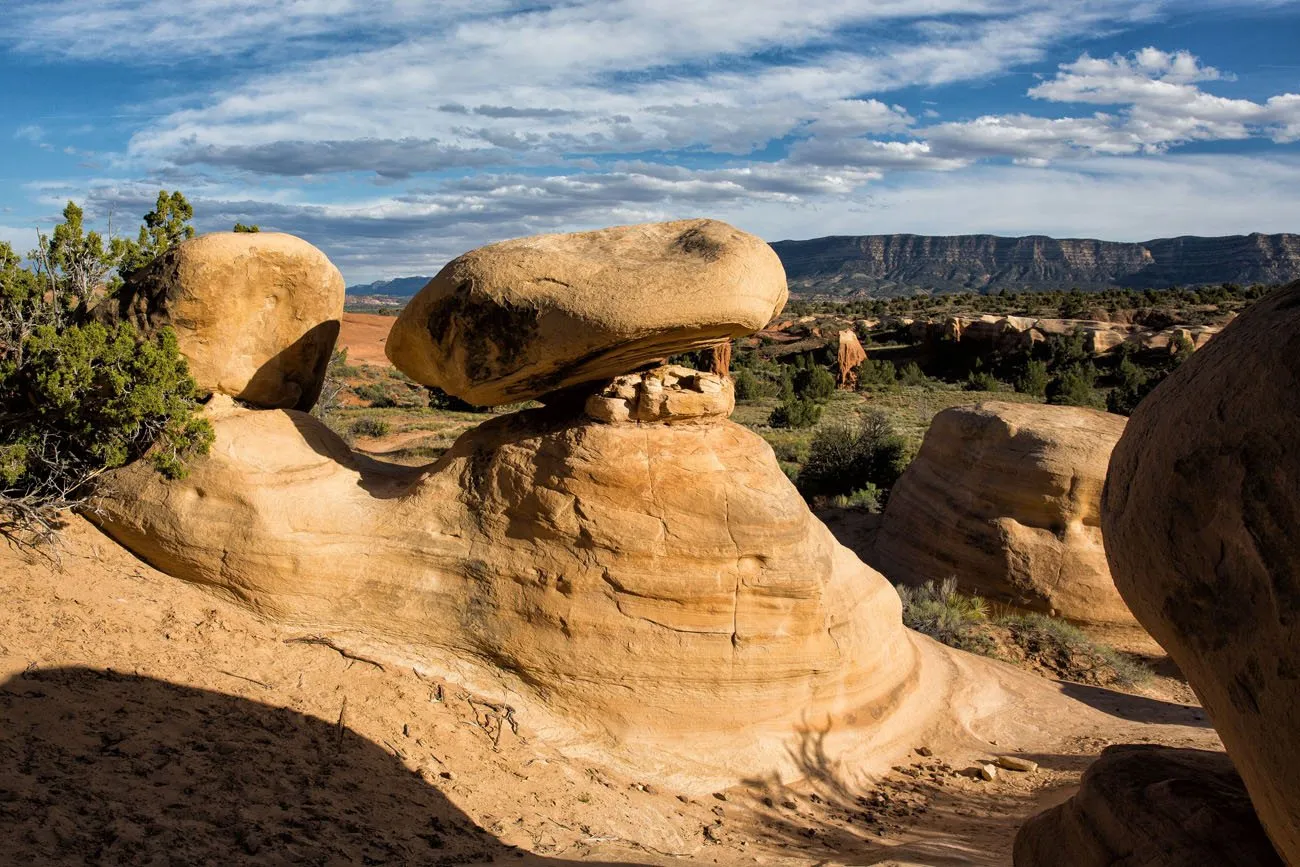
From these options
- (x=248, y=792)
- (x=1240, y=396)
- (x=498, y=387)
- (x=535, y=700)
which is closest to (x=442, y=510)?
(x=498, y=387)

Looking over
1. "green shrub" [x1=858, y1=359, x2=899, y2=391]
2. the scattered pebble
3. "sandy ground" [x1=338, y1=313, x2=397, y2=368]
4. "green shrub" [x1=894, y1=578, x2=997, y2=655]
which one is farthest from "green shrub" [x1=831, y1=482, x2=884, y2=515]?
"sandy ground" [x1=338, y1=313, x2=397, y2=368]

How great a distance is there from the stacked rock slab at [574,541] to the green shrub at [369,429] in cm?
1589

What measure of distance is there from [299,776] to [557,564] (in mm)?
2121

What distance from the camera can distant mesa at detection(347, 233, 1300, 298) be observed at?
103m

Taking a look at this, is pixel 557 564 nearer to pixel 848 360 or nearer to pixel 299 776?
pixel 299 776

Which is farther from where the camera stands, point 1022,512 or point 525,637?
point 1022,512

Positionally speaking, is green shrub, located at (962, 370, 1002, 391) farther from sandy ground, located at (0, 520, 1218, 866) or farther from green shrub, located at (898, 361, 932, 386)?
sandy ground, located at (0, 520, 1218, 866)

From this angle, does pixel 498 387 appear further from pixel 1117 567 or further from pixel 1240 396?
pixel 1240 396

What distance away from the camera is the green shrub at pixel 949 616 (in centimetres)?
1076

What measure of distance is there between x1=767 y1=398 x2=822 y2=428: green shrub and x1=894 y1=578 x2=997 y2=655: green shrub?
13.2 m

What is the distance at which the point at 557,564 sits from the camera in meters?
6.61

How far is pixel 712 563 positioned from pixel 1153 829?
3.27 metres

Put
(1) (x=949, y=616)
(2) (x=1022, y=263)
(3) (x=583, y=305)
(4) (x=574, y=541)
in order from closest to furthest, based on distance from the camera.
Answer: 1. (3) (x=583, y=305)
2. (4) (x=574, y=541)
3. (1) (x=949, y=616)
4. (2) (x=1022, y=263)

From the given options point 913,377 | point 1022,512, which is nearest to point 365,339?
point 913,377
